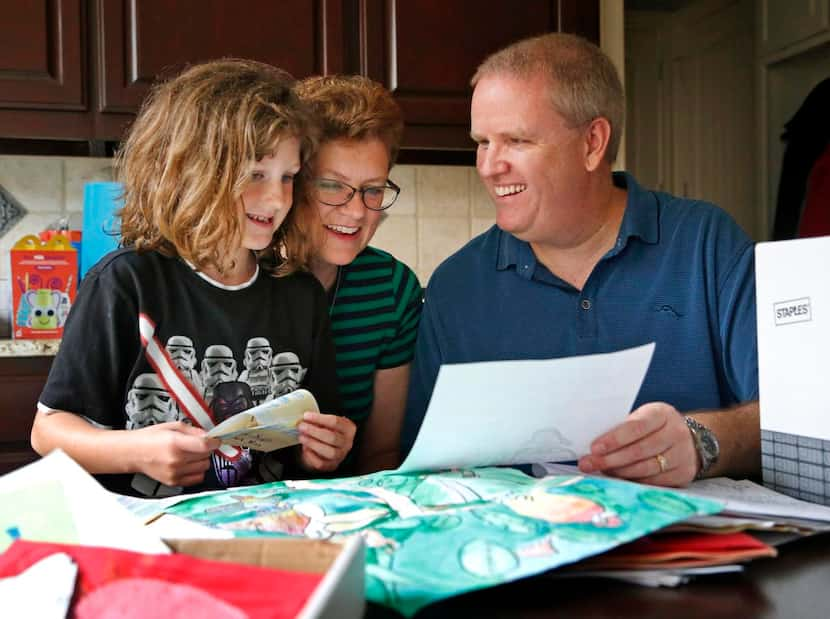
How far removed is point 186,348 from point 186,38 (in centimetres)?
153

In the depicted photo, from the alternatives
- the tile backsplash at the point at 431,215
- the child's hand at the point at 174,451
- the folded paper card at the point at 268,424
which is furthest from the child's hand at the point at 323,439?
the tile backsplash at the point at 431,215

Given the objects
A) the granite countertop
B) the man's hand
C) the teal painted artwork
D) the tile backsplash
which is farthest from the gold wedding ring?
the tile backsplash

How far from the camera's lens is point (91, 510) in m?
0.69

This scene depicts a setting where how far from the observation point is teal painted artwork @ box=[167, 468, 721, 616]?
0.61 metres

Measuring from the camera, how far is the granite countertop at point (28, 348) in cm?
229

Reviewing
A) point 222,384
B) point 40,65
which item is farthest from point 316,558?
point 40,65

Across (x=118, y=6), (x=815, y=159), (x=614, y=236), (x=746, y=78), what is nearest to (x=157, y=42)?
(x=118, y=6)

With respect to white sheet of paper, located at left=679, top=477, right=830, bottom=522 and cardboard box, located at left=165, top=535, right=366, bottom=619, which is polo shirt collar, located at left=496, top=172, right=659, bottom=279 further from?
cardboard box, located at left=165, top=535, right=366, bottom=619

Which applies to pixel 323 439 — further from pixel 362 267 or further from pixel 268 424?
pixel 362 267

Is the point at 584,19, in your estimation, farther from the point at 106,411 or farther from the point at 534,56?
the point at 106,411

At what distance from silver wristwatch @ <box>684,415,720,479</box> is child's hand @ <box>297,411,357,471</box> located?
0.42 metres

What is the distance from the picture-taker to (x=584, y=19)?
9.32 feet

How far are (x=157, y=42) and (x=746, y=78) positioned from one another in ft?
10.0

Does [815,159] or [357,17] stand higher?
[357,17]
